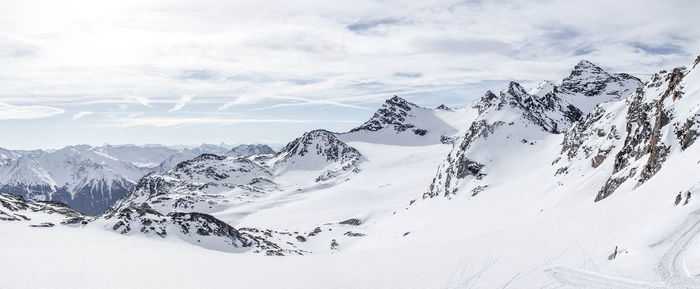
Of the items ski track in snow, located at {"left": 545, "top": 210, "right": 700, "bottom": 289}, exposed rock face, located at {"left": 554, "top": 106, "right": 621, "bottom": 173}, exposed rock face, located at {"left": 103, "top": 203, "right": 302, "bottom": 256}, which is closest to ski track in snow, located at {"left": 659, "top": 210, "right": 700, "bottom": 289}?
ski track in snow, located at {"left": 545, "top": 210, "right": 700, "bottom": 289}

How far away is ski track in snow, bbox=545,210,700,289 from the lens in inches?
680

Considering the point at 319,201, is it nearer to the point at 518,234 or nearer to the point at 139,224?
the point at 139,224

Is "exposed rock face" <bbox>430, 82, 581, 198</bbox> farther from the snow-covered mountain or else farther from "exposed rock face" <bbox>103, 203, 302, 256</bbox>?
"exposed rock face" <bbox>103, 203, 302, 256</bbox>

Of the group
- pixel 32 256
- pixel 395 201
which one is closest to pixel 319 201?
pixel 395 201

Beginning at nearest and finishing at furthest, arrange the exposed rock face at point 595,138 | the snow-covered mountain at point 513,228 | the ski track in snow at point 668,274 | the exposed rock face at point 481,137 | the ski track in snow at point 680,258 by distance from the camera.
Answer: the ski track in snow at point 680,258 → the ski track in snow at point 668,274 → the snow-covered mountain at point 513,228 → the exposed rock face at point 595,138 → the exposed rock face at point 481,137

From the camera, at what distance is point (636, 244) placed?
71.2 ft

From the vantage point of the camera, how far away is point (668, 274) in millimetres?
18109

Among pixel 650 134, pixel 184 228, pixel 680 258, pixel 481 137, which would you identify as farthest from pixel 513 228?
pixel 481 137

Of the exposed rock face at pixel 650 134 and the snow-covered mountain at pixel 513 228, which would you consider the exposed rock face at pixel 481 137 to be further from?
the exposed rock face at pixel 650 134

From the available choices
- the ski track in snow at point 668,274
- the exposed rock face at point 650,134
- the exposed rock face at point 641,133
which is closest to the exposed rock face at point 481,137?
the exposed rock face at point 641,133

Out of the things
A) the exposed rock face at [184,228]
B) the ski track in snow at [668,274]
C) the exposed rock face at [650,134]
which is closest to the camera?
the ski track in snow at [668,274]

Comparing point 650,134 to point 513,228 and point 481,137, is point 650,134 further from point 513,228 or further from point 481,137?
point 481,137

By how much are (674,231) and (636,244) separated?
229 centimetres

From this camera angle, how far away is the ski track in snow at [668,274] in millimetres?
17281
